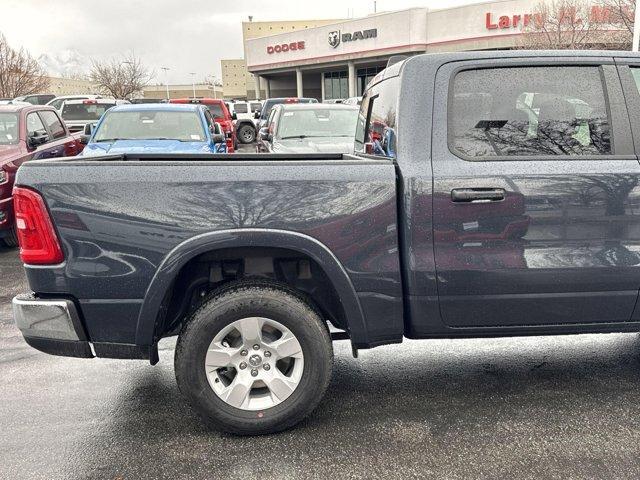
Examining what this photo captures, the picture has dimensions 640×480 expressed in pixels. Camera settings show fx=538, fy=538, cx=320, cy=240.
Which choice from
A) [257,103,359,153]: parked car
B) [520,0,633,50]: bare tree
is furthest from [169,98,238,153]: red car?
[520,0,633,50]: bare tree

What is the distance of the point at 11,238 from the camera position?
725 cm

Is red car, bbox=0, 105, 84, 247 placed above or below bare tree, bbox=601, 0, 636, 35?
below

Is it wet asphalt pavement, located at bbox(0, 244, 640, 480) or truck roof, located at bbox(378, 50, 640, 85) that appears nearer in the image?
wet asphalt pavement, located at bbox(0, 244, 640, 480)

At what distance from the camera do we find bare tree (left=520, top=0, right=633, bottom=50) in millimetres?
18266

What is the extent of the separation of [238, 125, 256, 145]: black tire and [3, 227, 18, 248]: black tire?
445 inches

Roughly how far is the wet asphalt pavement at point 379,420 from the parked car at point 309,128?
221 inches

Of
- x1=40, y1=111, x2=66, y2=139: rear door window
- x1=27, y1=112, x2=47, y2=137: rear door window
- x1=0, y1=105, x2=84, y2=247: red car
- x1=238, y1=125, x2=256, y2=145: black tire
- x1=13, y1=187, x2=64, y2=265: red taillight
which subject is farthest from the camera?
x1=238, y1=125, x2=256, y2=145: black tire

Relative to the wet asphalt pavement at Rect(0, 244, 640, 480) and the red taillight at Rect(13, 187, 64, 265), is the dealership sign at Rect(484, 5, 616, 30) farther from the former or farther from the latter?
the red taillight at Rect(13, 187, 64, 265)

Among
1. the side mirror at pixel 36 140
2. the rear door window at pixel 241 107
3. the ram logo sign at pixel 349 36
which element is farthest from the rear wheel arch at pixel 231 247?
the ram logo sign at pixel 349 36

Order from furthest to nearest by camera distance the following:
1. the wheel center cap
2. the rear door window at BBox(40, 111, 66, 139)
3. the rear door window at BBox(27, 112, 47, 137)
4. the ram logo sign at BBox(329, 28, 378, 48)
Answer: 1. the ram logo sign at BBox(329, 28, 378, 48)
2. the rear door window at BBox(40, 111, 66, 139)
3. the rear door window at BBox(27, 112, 47, 137)
4. the wheel center cap

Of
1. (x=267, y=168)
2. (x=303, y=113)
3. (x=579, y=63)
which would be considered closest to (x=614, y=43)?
(x=303, y=113)

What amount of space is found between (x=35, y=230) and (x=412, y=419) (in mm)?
2298

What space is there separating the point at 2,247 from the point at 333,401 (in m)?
6.23

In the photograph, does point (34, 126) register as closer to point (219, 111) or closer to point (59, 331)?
point (59, 331)
